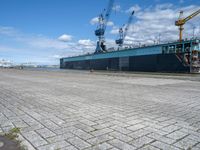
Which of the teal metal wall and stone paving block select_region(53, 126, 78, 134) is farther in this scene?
the teal metal wall

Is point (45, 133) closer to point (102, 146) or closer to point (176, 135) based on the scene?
point (102, 146)

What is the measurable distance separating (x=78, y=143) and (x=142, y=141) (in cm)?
104

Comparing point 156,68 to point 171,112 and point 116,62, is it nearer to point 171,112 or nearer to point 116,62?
point 116,62

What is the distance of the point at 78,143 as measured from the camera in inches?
104

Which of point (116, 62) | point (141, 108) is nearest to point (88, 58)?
point (116, 62)

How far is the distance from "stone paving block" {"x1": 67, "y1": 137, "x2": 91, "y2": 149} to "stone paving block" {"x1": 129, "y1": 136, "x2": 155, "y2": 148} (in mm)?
731

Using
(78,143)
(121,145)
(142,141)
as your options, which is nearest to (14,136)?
(78,143)

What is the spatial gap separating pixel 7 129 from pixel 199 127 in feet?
12.4

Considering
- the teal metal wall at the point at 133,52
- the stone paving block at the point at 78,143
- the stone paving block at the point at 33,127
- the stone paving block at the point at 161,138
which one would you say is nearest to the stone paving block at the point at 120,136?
the stone paving block at the point at 161,138

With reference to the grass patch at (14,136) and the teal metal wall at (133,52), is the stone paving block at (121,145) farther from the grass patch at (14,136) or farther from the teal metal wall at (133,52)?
the teal metal wall at (133,52)

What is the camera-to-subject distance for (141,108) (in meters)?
5.01

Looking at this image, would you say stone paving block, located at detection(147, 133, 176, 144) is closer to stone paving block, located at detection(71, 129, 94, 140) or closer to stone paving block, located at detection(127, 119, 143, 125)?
stone paving block, located at detection(127, 119, 143, 125)

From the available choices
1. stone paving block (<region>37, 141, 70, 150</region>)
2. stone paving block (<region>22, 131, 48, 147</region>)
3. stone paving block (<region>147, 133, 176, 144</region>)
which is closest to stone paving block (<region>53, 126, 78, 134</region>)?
stone paving block (<region>22, 131, 48, 147</region>)

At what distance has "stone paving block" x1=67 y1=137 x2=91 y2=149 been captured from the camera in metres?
2.55
